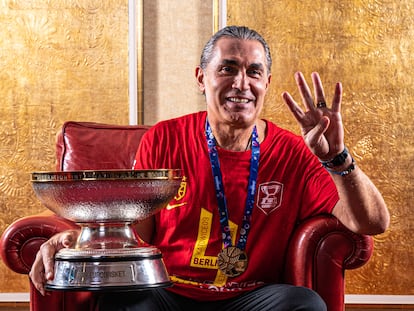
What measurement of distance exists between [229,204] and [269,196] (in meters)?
0.12

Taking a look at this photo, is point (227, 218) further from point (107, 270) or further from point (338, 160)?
point (107, 270)

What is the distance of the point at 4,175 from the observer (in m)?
3.51

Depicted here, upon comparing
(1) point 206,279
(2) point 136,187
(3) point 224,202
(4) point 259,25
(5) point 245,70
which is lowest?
(1) point 206,279

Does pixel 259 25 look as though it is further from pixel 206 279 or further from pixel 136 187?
pixel 136 187

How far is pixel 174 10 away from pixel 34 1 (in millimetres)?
668

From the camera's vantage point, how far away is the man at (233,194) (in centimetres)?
198

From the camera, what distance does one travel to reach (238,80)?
→ 2.07 metres

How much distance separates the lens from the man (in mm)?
1979

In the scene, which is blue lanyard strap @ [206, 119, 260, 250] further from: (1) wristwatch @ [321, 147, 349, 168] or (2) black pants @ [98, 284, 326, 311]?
(1) wristwatch @ [321, 147, 349, 168]

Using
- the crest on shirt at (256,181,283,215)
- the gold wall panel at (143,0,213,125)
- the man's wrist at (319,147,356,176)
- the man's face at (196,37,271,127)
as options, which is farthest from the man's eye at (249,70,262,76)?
the gold wall panel at (143,0,213,125)

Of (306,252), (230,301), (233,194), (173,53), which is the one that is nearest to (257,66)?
(233,194)

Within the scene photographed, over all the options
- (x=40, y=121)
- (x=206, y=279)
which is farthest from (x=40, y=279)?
(x=40, y=121)

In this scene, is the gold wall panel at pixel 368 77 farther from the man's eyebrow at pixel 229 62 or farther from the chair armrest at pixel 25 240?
the chair armrest at pixel 25 240

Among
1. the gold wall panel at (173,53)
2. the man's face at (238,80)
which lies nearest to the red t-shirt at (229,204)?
the man's face at (238,80)
